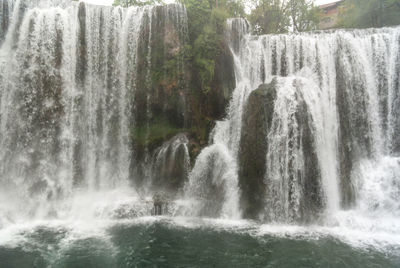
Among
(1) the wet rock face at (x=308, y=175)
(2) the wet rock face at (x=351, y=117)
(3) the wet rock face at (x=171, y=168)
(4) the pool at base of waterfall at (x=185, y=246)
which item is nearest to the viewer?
(4) the pool at base of waterfall at (x=185, y=246)

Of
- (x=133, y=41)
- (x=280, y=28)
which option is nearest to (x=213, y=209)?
(x=133, y=41)

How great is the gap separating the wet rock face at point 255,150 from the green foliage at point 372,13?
12.4 metres

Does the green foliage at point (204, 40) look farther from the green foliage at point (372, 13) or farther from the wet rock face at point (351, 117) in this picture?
the green foliage at point (372, 13)

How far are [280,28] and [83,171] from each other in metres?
17.6

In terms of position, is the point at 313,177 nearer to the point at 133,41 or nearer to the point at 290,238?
the point at 290,238

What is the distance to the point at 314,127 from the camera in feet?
34.7

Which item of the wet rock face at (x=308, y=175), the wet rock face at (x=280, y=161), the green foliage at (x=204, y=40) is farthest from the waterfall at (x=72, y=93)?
the wet rock face at (x=308, y=175)

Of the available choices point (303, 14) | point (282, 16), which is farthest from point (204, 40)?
point (303, 14)

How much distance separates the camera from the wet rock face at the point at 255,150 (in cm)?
1038

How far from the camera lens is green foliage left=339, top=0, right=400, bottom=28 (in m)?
18.5

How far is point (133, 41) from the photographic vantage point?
13.2 metres

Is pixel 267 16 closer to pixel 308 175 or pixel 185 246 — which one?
pixel 308 175

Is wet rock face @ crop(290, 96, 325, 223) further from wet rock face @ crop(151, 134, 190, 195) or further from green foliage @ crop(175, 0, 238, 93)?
green foliage @ crop(175, 0, 238, 93)

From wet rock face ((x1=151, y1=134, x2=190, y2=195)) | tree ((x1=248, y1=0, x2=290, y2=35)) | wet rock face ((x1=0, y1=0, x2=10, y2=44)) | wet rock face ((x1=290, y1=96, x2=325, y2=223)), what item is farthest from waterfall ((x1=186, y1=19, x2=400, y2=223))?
tree ((x1=248, y1=0, x2=290, y2=35))
